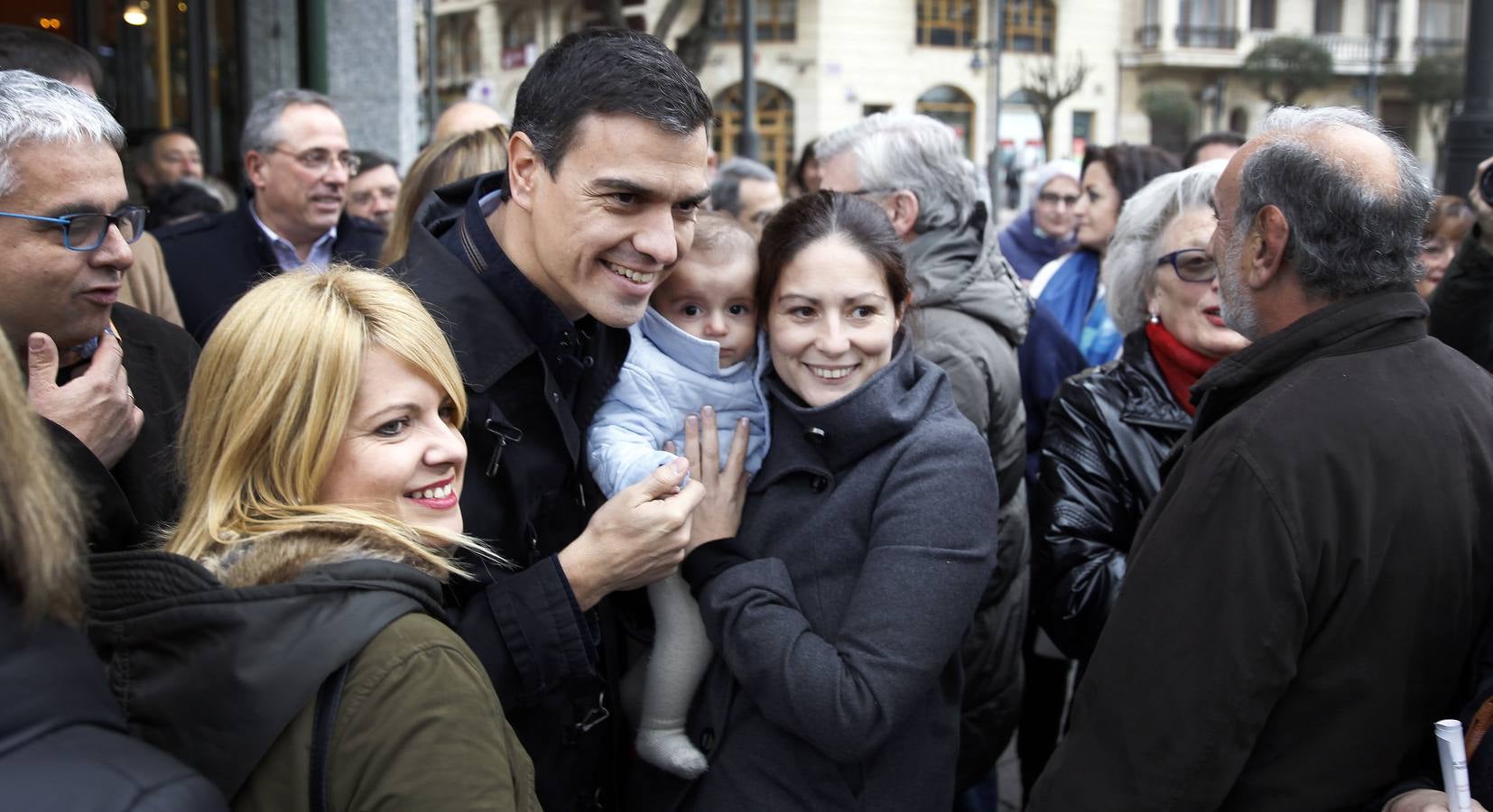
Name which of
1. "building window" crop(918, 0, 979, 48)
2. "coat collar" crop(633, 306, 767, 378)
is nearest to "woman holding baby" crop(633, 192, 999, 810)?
"coat collar" crop(633, 306, 767, 378)

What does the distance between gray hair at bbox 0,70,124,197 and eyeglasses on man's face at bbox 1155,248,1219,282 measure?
2.41 meters

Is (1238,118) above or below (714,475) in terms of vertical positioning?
above

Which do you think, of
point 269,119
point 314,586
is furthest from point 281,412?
point 269,119

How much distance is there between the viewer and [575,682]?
2.13m

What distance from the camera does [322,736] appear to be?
4.59 ft

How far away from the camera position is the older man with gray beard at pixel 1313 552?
181 cm

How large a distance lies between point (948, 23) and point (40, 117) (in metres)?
38.4

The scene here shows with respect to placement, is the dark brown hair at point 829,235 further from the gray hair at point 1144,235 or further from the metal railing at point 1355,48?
the metal railing at point 1355,48

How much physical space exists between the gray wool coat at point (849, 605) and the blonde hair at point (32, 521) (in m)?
1.23

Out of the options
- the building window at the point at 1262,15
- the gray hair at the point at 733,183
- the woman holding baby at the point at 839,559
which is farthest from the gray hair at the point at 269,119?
the building window at the point at 1262,15

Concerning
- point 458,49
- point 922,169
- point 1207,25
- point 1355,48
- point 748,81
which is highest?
point 1207,25

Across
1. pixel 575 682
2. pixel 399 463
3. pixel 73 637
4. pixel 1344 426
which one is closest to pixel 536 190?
pixel 399 463

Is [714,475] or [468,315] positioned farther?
[714,475]

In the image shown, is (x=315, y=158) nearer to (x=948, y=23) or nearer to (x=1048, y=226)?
(x=1048, y=226)
